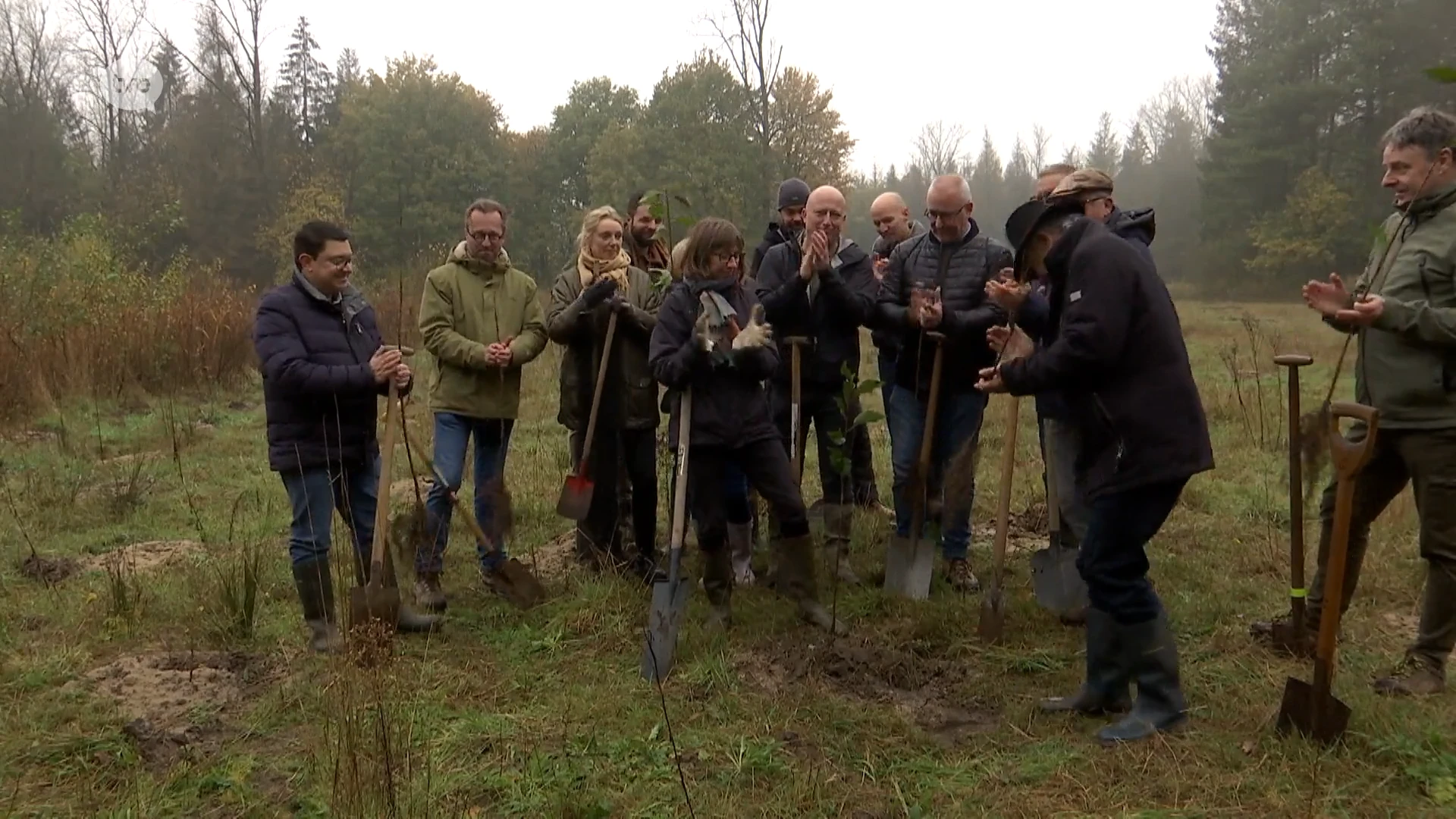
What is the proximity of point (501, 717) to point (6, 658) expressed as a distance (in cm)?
236

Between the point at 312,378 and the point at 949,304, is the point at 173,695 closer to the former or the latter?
the point at 312,378

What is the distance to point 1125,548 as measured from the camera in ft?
10.8

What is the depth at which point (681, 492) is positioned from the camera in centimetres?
423

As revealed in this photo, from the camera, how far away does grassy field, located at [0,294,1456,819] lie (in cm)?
299

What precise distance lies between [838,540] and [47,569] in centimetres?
457

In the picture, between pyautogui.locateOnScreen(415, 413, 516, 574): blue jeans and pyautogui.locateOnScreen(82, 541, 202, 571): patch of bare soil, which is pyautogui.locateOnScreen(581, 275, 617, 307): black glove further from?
pyautogui.locateOnScreen(82, 541, 202, 571): patch of bare soil

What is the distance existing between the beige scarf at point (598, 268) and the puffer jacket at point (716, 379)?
65cm

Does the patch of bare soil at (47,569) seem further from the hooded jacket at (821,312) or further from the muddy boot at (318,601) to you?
the hooded jacket at (821,312)

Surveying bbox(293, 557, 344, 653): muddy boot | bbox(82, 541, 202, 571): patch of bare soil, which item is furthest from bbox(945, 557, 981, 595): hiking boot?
bbox(82, 541, 202, 571): patch of bare soil

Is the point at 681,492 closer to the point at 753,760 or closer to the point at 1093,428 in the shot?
the point at 753,760

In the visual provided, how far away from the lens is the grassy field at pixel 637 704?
2.99 metres

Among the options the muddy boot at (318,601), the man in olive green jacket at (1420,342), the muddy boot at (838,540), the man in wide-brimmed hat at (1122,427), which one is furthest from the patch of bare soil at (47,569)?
the man in olive green jacket at (1420,342)

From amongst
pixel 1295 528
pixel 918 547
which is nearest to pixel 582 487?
pixel 918 547

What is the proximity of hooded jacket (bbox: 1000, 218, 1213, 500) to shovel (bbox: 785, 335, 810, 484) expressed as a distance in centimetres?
176
